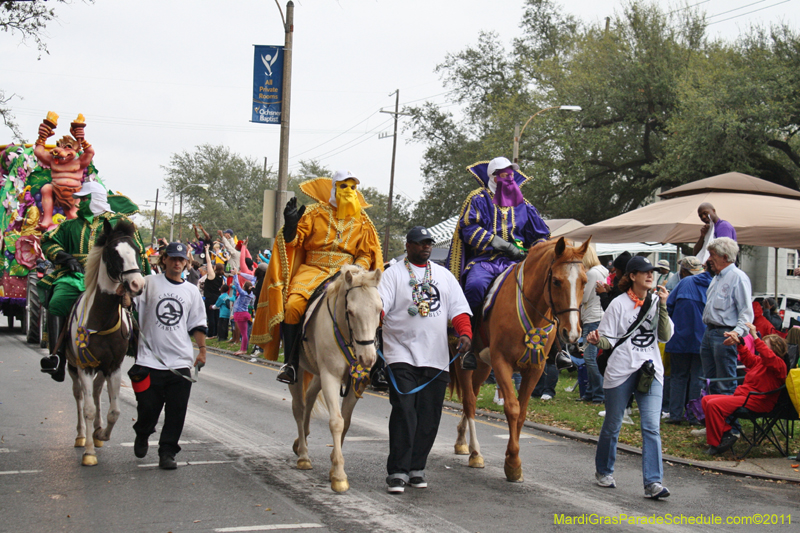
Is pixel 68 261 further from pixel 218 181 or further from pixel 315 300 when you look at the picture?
pixel 218 181

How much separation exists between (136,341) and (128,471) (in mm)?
1422

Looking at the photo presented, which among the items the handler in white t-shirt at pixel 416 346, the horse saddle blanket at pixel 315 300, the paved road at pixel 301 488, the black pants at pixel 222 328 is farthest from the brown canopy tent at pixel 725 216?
the black pants at pixel 222 328

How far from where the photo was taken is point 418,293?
6.87m

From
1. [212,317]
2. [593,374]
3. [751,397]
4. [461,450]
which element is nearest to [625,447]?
[751,397]

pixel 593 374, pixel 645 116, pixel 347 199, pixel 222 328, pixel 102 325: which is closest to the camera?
pixel 102 325

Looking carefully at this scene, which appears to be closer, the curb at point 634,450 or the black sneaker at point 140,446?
the black sneaker at point 140,446

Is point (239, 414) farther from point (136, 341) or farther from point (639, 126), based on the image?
point (639, 126)

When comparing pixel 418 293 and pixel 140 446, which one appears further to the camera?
pixel 140 446

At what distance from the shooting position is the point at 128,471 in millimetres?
6922

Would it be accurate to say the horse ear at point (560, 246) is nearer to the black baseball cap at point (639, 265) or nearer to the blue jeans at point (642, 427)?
the black baseball cap at point (639, 265)

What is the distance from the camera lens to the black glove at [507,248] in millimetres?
8180

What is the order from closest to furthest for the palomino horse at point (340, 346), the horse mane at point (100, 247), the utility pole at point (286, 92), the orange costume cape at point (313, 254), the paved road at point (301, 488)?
the paved road at point (301, 488)
the palomino horse at point (340, 346)
the horse mane at point (100, 247)
the orange costume cape at point (313, 254)
the utility pole at point (286, 92)

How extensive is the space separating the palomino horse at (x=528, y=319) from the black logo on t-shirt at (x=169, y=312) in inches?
117

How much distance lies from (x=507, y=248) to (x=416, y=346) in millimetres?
1927
